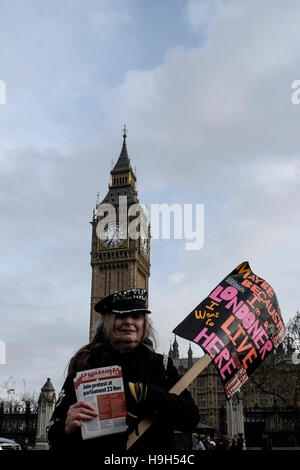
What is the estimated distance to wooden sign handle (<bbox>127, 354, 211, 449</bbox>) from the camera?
251cm

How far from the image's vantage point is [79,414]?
95.8 inches

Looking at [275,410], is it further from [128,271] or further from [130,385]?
[128,271]

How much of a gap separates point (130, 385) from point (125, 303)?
0.62 m

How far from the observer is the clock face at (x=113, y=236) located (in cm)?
6839

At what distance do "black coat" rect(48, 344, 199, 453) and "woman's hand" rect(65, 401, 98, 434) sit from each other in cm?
8

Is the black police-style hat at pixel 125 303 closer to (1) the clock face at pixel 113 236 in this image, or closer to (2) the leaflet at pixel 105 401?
(2) the leaflet at pixel 105 401

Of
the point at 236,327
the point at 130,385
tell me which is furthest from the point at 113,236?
the point at 130,385

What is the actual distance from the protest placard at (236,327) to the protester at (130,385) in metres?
0.28

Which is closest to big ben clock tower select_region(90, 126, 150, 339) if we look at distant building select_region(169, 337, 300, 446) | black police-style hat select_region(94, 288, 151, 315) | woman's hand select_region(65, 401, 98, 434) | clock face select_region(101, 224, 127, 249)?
clock face select_region(101, 224, 127, 249)

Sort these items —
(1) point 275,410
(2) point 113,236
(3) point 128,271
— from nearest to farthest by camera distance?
(1) point 275,410 < (3) point 128,271 < (2) point 113,236

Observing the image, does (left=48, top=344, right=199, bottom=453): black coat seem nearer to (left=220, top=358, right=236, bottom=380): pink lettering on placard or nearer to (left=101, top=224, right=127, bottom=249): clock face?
(left=220, top=358, right=236, bottom=380): pink lettering on placard

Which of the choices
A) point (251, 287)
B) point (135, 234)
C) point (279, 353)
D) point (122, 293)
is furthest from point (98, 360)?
point (135, 234)
